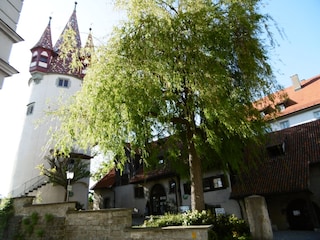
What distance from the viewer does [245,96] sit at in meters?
9.51

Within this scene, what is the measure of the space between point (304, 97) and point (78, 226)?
83.6 feet

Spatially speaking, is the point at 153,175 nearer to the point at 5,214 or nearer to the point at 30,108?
the point at 5,214

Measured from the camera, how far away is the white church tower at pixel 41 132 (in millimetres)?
21328

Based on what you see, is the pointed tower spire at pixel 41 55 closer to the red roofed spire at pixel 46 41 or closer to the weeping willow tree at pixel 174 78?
the red roofed spire at pixel 46 41

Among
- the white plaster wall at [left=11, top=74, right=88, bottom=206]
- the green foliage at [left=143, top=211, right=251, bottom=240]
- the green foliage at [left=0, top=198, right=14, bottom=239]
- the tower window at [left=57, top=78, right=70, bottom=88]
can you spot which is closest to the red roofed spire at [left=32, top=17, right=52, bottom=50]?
the white plaster wall at [left=11, top=74, right=88, bottom=206]

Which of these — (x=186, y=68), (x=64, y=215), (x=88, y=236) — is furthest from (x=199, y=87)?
(x=64, y=215)

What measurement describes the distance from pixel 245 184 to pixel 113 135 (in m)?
12.1

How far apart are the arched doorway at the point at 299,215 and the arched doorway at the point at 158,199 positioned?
10180 mm

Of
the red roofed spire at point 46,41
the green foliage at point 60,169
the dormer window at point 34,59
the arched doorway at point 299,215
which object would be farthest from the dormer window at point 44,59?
the arched doorway at point 299,215

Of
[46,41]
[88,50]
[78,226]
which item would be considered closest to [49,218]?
[78,226]

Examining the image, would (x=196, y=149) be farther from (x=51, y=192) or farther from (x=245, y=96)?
(x=51, y=192)

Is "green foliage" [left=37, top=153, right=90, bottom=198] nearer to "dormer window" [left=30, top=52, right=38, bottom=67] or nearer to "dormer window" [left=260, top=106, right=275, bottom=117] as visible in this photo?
"dormer window" [left=30, top=52, right=38, bottom=67]

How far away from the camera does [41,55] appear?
88.7 feet

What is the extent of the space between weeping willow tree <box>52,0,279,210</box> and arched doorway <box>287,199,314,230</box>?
9.63 meters
